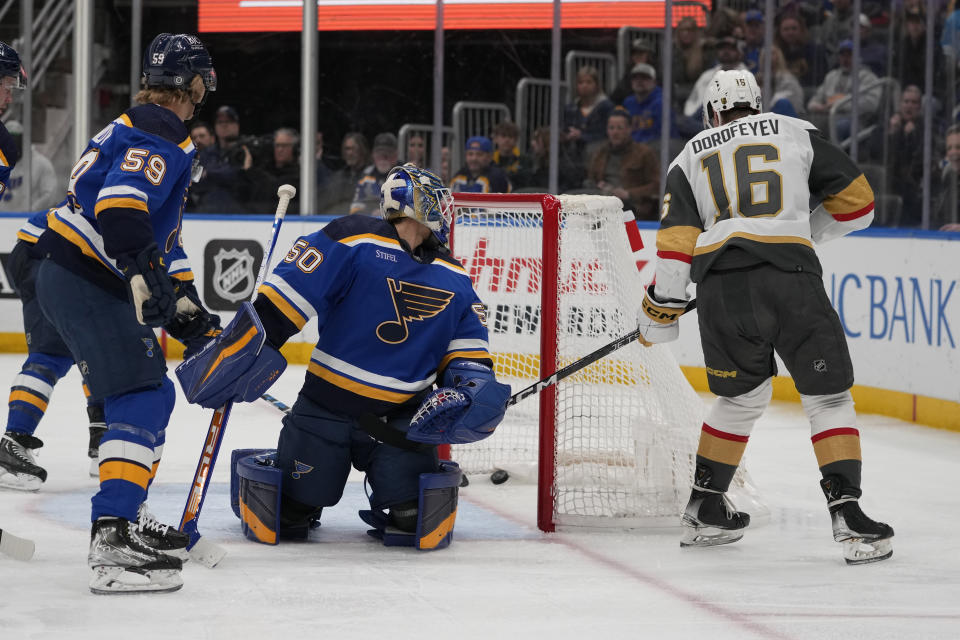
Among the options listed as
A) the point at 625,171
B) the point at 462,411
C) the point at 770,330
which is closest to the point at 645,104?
the point at 625,171

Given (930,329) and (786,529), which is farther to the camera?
(930,329)

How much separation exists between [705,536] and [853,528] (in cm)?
36

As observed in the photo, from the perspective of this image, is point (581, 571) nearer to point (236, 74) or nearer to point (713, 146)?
point (713, 146)

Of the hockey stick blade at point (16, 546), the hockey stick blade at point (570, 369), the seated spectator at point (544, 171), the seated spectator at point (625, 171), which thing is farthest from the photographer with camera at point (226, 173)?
the hockey stick blade at point (16, 546)

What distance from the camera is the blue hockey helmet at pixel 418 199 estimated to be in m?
3.00

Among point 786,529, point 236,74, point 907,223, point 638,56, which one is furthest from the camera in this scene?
point 236,74

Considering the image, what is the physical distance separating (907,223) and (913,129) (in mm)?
502

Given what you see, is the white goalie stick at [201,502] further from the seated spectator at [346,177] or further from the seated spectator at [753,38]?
the seated spectator at [753,38]

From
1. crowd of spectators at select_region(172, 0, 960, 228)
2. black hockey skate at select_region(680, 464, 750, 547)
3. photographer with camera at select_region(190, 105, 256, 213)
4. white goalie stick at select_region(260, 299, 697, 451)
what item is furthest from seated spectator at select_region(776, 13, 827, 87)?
black hockey skate at select_region(680, 464, 750, 547)

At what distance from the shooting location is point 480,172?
7574mm

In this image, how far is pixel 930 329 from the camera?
5246 millimetres

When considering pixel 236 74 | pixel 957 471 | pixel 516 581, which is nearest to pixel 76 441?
pixel 516 581

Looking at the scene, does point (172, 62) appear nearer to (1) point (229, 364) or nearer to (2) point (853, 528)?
(1) point (229, 364)

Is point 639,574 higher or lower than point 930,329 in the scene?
lower
